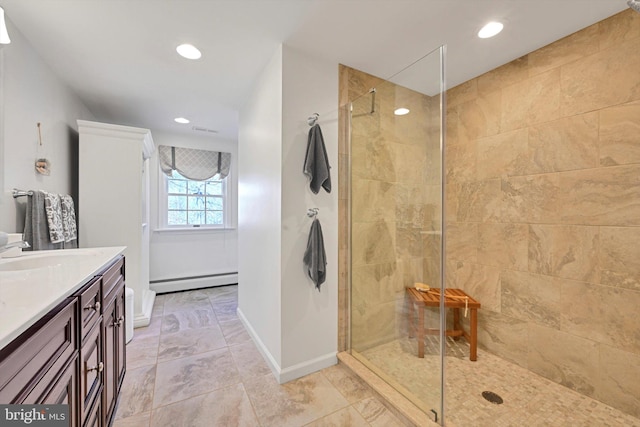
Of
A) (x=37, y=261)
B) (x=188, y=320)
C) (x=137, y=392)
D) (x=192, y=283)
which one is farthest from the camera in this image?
(x=192, y=283)

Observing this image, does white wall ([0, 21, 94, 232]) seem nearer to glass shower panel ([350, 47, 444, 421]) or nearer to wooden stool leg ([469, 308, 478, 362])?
glass shower panel ([350, 47, 444, 421])

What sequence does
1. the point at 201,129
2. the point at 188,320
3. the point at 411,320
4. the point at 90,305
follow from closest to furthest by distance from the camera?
the point at 90,305, the point at 411,320, the point at 188,320, the point at 201,129

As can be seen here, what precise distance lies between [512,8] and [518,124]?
0.83 meters

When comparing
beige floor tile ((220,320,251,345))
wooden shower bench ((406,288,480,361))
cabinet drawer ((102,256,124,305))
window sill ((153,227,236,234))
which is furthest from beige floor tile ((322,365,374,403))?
window sill ((153,227,236,234))

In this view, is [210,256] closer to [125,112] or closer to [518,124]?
[125,112]

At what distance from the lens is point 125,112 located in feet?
9.97

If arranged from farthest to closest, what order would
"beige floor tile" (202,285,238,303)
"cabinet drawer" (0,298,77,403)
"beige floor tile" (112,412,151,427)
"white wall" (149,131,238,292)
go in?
1. "white wall" (149,131,238,292)
2. "beige floor tile" (202,285,238,303)
3. "beige floor tile" (112,412,151,427)
4. "cabinet drawer" (0,298,77,403)

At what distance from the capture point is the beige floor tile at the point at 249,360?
1922 millimetres

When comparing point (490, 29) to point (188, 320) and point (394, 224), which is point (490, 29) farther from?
point (188, 320)

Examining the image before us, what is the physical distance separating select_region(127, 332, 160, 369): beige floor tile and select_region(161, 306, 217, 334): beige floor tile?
0.62 feet

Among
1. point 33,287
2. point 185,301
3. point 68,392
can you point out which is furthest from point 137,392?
point 185,301

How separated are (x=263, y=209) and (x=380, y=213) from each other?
97 centimetres

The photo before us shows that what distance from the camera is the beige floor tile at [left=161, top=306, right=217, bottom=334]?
104 inches

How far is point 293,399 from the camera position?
166 centimetres
